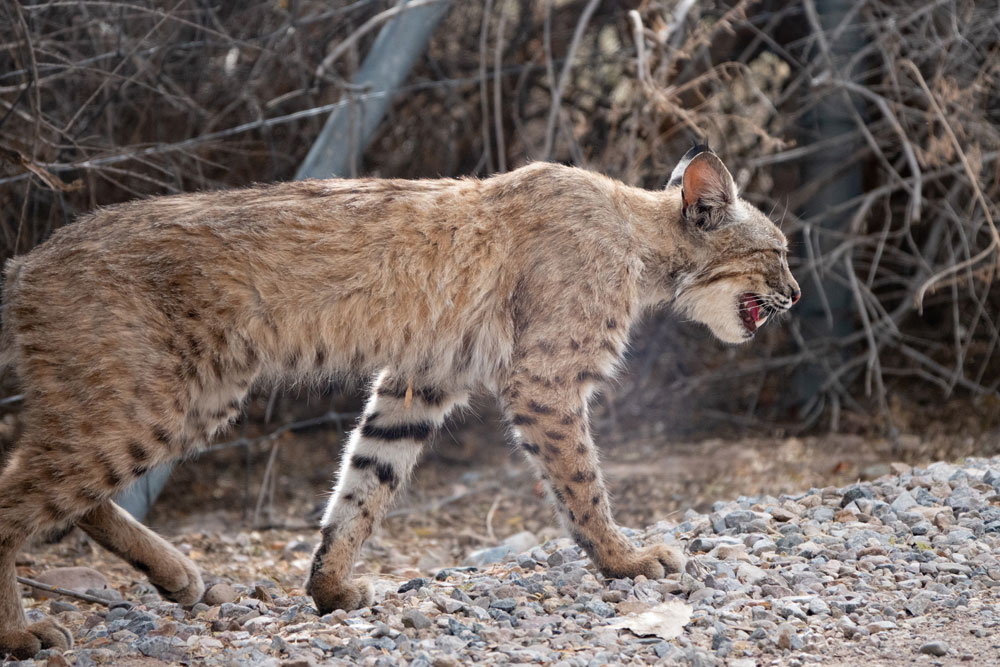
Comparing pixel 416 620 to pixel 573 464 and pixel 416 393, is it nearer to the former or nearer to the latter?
pixel 573 464

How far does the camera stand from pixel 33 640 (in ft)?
11.7

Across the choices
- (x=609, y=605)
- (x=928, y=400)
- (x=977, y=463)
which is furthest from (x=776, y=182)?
(x=609, y=605)

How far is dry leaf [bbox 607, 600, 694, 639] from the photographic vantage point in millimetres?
3430

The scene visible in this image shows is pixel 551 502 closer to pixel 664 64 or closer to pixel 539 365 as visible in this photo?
pixel 539 365

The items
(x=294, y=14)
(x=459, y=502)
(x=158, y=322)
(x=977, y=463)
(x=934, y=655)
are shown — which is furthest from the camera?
(x=459, y=502)

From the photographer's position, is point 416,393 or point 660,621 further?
point 416,393

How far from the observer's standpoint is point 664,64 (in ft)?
18.4

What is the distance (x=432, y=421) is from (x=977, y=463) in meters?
2.77

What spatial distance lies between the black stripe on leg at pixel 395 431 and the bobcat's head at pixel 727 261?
1.25 metres

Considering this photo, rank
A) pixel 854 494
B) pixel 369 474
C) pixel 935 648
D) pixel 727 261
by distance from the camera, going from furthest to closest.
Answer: pixel 854 494, pixel 727 261, pixel 369 474, pixel 935 648

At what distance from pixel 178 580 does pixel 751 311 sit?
104 inches

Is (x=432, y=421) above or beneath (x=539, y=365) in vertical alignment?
beneath

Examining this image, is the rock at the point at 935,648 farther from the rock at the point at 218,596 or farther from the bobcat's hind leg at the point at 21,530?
the bobcat's hind leg at the point at 21,530

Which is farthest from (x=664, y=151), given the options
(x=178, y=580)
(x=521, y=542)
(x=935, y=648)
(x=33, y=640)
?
(x=33, y=640)
